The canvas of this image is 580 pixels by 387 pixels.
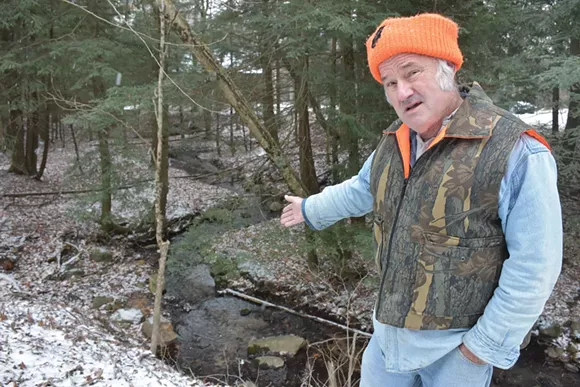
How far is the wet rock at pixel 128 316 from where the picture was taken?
8062 millimetres

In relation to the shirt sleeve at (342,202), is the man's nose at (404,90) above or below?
above

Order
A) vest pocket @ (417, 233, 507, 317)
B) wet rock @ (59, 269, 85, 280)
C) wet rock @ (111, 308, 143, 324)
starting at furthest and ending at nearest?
wet rock @ (59, 269, 85, 280)
wet rock @ (111, 308, 143, 324)
vest pocket @ (417, 233, 507, 317)

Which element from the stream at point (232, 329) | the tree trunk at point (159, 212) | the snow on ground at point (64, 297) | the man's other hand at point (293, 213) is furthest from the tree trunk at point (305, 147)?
the man's other hand at point (293, 213)

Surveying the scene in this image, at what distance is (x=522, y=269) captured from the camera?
1.38 m

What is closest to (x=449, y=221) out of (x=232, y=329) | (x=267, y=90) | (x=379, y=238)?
(x=379, y=238)

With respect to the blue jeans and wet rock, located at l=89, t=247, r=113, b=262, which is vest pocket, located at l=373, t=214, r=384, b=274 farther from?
wet rock, located at l=89, t=247, r=113, b=262

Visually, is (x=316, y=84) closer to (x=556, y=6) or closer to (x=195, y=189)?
(x=556, y=6)

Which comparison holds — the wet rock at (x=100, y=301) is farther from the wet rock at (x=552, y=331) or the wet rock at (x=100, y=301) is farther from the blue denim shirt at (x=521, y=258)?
the wet rock at (x=552, y=331)

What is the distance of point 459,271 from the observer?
1503mm

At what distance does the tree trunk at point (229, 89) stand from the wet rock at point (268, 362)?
2910 mm

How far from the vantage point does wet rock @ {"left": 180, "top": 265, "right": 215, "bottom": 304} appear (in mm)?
9398

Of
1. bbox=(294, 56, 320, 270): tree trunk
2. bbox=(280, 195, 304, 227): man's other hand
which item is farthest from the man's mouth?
bbox=(294, 56, 320, 270): tree trunk

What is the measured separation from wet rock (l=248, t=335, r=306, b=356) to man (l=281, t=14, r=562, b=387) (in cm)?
580

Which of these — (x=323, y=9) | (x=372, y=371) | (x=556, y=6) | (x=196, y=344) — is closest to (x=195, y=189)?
(x=196, y=344)
